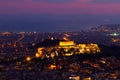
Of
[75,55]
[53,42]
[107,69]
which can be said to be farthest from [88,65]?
[53,42]

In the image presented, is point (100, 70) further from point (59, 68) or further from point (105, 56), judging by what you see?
point (105, 56)

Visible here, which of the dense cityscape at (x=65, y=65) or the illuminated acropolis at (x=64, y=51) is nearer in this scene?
the dense cityscape at (x=65, y=65)

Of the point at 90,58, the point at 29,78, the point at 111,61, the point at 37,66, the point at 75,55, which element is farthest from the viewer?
the point at 75,55

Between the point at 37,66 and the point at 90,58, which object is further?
the point at 90,58

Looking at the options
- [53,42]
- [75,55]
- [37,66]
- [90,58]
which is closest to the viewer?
[37,66]

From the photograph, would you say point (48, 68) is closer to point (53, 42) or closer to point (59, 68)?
point (59, 68)

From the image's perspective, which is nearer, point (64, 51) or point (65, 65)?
point (65, 65)

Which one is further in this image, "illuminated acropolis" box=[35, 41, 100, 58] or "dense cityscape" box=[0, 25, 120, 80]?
"illuminated acropolis" box=[35, 41, 100, 58]

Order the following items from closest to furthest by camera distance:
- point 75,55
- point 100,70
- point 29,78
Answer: point 29,78, point 100,70, point 75,55

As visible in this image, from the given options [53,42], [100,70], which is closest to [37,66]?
[100,70]
